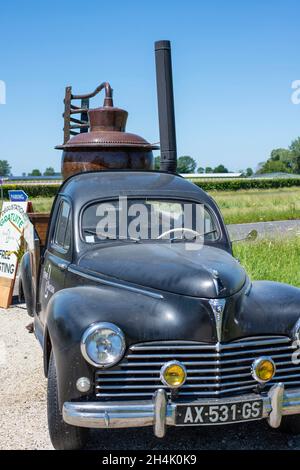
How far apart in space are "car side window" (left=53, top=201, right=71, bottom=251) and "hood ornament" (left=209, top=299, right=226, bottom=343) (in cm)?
154

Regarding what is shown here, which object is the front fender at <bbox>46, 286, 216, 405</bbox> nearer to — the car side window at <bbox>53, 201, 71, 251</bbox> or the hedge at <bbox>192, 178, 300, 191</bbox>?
the car side window at <bbox>53, 201, 71, 251</bbox>

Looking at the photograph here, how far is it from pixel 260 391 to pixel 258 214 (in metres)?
21.8

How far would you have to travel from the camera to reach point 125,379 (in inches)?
128

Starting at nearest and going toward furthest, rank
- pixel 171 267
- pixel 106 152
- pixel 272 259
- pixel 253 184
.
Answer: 1. pixel 171 267
2. pixel 106 152
3. pixel 272 259
4. pixel 253 184

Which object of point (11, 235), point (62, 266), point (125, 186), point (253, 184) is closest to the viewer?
point (62, 266)

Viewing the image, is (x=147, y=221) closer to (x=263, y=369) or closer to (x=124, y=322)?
(x=124, y=322)

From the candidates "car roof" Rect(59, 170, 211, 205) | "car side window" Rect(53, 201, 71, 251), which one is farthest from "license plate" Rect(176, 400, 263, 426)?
"car roof" Rect(59, 170, 211, 205)

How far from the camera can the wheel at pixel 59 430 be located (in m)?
3.46

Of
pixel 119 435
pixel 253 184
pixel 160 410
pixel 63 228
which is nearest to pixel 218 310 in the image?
pixel 160 410

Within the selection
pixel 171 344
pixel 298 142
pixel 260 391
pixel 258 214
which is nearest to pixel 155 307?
pixel 171 344

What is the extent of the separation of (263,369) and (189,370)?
17.6 inches

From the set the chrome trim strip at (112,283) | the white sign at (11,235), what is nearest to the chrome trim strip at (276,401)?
the chrome trim strip at (112,283)

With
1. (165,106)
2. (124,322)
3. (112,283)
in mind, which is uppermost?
(165,106)

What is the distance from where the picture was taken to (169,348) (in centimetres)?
328
